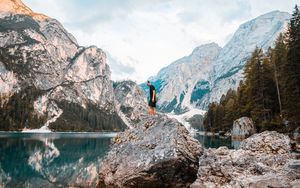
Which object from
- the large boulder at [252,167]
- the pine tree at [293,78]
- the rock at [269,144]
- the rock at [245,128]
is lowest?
the large boulder at [252,167]

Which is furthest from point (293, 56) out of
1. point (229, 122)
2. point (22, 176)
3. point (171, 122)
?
point (229, 122)

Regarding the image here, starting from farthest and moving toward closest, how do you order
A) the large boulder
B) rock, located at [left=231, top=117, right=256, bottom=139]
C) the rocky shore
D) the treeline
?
rock, located at [left=231, top=117, right=256, bottom=139] → the treeline → the rocky shore → the large boulder

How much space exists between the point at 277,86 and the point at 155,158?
47.4 m

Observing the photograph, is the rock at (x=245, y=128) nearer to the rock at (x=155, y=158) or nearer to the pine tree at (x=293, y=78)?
the pine tree at (x=293, y=78)

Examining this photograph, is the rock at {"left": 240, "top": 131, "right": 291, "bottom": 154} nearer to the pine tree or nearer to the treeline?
the pine tree

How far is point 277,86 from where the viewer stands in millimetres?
57438

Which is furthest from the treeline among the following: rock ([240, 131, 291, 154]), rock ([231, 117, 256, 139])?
rock ([240, 131, 291, 154])

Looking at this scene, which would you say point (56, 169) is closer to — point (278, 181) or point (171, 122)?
point (171, 122)

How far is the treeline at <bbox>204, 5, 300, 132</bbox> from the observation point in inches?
1823

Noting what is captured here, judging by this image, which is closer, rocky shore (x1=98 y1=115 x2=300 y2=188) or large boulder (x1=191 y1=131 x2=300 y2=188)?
large boulder (x1=191 y1=131 x2=300 y2=188)

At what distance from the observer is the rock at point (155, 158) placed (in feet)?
52.6

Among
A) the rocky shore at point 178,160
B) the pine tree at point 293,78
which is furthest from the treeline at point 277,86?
the rocky shore at point 178,160

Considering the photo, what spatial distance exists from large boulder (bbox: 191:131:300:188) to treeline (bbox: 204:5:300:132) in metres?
29.4

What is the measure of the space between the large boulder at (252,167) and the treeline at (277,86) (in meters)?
29.4
